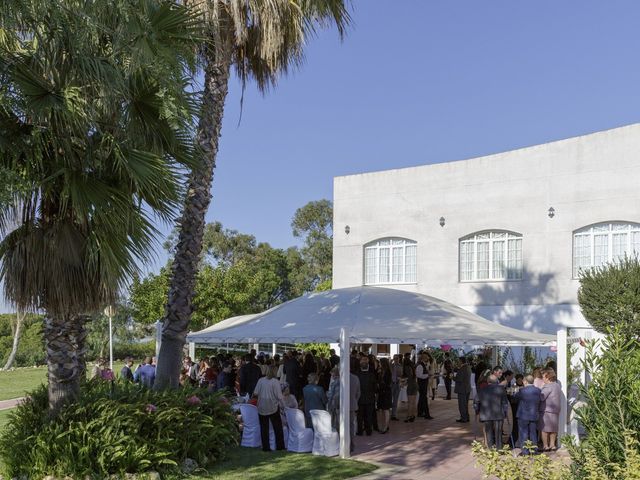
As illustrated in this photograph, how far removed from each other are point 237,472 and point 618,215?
18.4m

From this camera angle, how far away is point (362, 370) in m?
15.0

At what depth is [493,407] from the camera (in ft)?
44.0

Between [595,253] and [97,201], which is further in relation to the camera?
[595,253]

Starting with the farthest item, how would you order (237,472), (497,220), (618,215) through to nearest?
1. (497,220)
2. (618,215)
3. (237,472)

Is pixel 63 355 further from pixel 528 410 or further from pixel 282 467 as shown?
pixel 528 410

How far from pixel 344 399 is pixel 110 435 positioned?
14.7 feet

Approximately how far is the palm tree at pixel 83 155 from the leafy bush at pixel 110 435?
1.67 ft

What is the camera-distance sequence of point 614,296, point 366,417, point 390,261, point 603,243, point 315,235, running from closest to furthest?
point 366,417
point 614,296
point 603,243
point 390,261
point 315,235

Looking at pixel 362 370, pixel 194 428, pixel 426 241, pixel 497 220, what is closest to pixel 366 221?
pixel 426 241

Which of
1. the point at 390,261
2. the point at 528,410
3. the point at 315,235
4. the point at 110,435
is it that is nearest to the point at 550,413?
the point at 528,410

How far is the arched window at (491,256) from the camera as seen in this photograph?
27.7 meters

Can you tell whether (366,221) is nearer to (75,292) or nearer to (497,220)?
(497,220)

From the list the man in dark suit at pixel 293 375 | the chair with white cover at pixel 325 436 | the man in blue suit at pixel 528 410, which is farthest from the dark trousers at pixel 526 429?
the man in dark suit at pixel 293 375

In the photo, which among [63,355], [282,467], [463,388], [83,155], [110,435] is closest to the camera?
[83,155]
